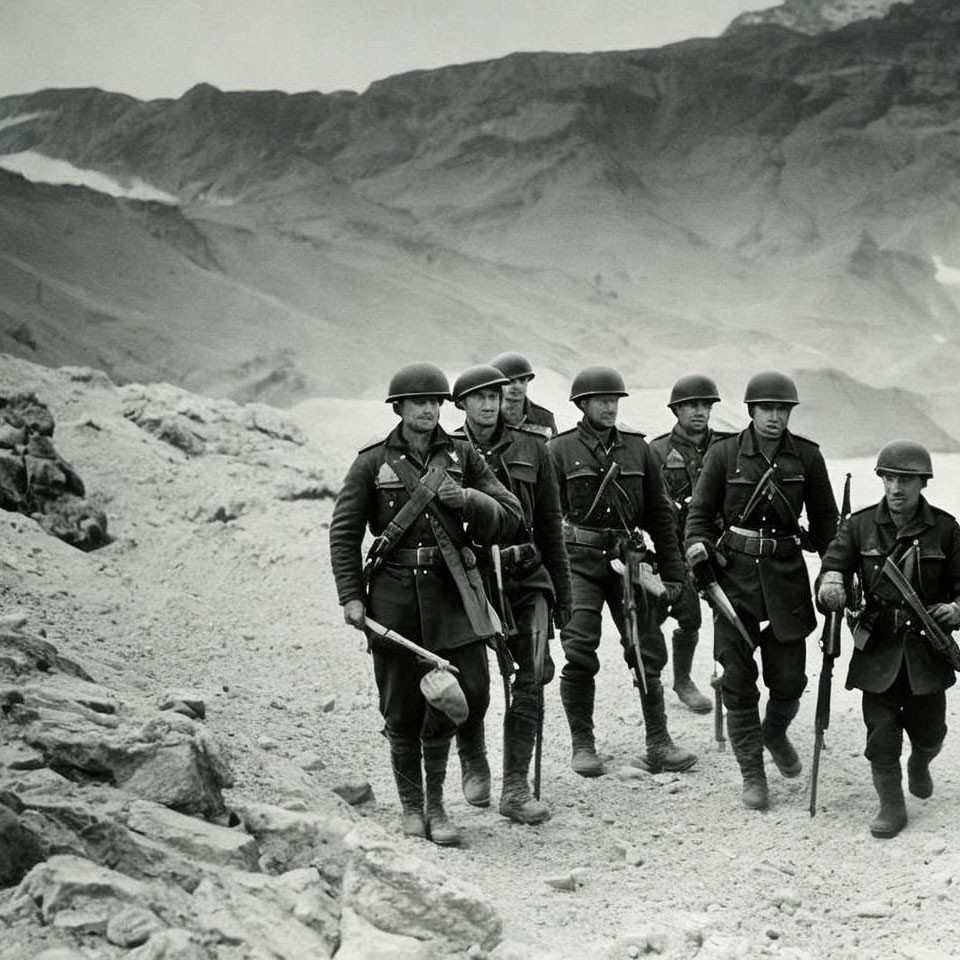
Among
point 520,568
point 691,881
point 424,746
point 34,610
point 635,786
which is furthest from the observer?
point 34,610

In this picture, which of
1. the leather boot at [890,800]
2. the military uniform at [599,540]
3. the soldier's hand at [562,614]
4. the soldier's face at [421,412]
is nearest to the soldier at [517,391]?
the military uniform at [599,540]

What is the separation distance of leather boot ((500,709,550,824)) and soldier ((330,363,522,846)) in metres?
0.45

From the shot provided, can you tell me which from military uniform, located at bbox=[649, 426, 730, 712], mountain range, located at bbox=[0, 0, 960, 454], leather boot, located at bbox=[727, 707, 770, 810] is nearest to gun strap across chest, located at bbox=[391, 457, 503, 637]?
leather boot, located at bbox=[727, 707, 770, 810]

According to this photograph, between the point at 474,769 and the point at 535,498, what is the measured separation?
1.39 metres

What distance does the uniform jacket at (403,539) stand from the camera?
5.51 meters

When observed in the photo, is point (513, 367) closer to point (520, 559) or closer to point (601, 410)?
point (601, 410)

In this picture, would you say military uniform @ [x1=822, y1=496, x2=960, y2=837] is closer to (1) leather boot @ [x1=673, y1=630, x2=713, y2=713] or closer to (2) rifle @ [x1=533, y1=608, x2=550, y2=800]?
(2) rifle @ [x1=533, y1=608, x2=550, y2=800]

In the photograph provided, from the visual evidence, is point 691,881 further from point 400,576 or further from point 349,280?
point 349,280

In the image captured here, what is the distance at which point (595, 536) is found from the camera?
692 cm

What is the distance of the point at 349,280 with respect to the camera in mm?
41062

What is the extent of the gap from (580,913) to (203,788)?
1.53 metres

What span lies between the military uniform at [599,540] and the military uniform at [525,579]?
547 millimetres

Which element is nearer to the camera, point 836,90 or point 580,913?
point 580,913

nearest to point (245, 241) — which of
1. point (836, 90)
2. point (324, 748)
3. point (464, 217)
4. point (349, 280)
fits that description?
point (349, 280)
